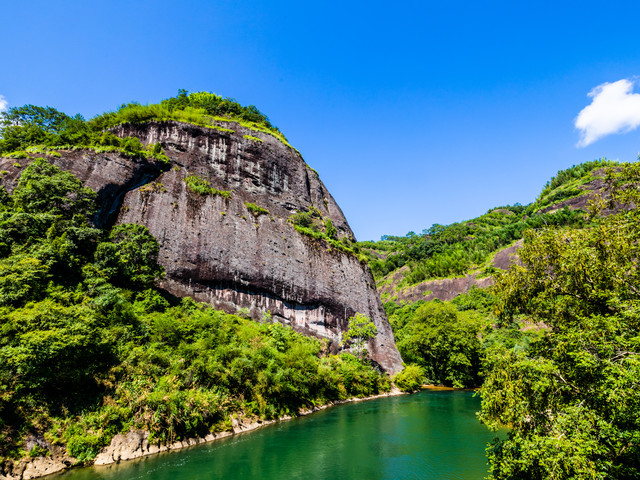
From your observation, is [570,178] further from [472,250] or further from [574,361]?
[574,361]

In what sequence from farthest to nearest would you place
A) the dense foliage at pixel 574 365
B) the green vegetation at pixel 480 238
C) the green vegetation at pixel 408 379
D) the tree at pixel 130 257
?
the green vegetation at pixel 480 238 → the green vegetation at pixel 408 379 → the tree at pixel 130 257 → the dense foliage at pixel 574 365

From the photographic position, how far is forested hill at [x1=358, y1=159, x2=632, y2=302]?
225ft

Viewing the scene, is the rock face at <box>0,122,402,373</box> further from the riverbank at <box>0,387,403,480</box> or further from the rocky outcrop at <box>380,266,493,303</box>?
the rocky outcrop at <box>380,266,493,303</box>

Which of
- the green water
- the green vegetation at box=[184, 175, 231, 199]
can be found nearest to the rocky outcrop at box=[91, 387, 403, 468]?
the green water

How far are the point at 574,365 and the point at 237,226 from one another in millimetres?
30866

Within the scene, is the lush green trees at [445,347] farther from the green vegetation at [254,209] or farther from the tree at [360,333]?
the green vegetation at [254,209]

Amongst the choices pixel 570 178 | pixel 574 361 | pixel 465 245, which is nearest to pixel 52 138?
pixel 574 361

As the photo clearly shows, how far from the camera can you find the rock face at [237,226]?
1144 inches

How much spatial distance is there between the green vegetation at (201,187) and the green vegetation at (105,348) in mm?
8050

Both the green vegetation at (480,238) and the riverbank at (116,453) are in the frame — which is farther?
the green vegetation at (480,238)

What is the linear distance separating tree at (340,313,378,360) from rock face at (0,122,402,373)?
781mm

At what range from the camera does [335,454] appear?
14.1 metres

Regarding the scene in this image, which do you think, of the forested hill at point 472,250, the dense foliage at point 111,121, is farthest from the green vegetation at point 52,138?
the forested hill at point 472,250

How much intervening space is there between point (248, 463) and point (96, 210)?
892 inches
